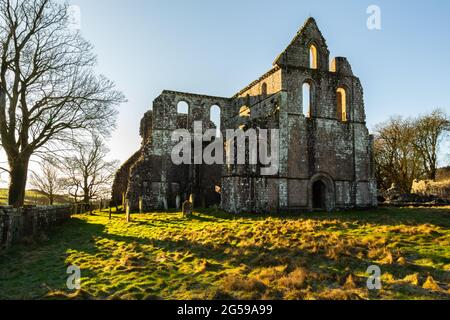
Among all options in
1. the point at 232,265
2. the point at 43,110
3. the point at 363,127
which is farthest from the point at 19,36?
the point at 363,127

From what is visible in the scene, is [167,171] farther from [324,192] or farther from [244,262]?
[244,262]

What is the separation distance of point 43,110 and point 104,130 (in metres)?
3.24

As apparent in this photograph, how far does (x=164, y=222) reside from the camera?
18.3 meters

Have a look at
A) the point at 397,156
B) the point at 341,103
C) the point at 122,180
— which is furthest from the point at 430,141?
the point at 122,180

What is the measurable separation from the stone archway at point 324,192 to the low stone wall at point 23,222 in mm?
14703

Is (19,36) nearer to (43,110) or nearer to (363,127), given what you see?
(43,110)

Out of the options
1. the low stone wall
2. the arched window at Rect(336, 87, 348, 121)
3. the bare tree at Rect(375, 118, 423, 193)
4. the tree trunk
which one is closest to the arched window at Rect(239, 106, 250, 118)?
the arched window at Rect(336, 87, 348, 121)

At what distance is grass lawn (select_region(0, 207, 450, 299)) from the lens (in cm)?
781

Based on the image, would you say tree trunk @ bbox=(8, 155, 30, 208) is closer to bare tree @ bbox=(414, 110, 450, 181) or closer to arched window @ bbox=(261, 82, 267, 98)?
arched window @ bbox=(261, 82, 267, 98)

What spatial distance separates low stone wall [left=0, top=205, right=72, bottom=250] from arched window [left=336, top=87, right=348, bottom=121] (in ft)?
61.9

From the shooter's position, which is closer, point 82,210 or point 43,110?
point 43,110

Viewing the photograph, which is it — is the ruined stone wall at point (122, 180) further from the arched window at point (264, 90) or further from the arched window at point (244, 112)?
the arched window at point (264, 90)

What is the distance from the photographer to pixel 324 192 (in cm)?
2238
